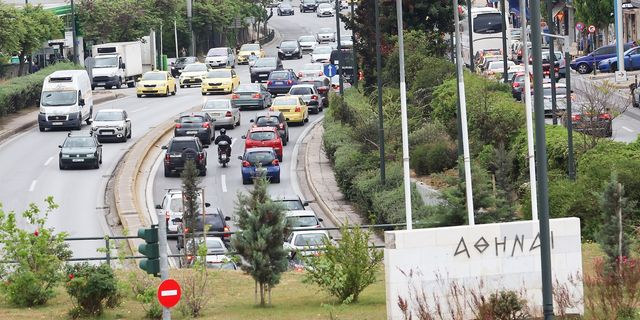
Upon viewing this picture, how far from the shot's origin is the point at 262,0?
142 m

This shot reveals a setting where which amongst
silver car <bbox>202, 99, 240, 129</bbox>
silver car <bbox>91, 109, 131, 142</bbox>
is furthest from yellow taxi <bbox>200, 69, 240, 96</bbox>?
silver car <bbox>91, 109, 131, 142</bbox>

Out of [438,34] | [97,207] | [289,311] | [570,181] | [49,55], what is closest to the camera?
[289,311]

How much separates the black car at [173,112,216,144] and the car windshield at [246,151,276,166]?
7991 millimetres

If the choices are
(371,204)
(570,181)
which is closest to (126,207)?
(371,204)

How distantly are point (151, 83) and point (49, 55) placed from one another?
2168 cm

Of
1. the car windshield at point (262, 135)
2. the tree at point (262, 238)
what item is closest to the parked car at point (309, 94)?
the car windshield at point (262, 135)

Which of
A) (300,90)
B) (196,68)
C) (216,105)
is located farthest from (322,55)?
(216,105)

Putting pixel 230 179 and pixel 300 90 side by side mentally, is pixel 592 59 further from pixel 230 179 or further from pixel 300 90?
→ pixel 230 179

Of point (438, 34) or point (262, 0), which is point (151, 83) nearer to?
point (438, 34)

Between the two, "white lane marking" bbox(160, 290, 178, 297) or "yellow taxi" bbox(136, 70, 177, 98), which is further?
"yellow taxi" bbox(136, 70, 177, 98)

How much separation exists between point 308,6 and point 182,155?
105073 millimetres

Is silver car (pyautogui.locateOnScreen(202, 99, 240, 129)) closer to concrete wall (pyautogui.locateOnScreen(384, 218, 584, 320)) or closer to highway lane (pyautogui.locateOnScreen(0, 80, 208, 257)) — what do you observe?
highway lane (pyautogui.locateOnScreen(0, 80, 208, 257))

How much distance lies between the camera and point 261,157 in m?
52.1

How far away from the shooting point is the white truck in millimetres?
87438
